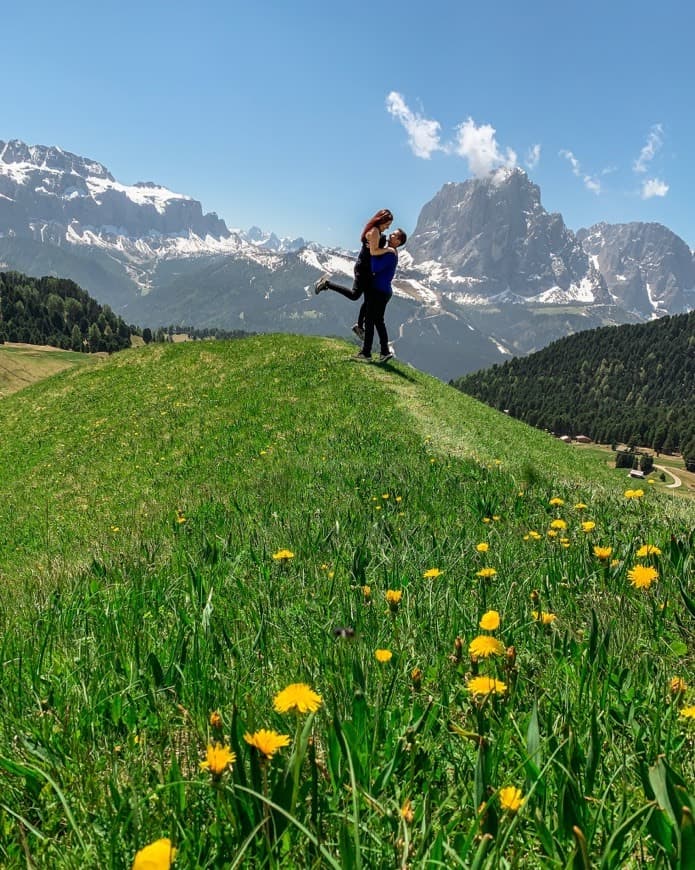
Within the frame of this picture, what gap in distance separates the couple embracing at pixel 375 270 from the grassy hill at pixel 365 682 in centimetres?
1097

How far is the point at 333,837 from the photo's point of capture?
166cm

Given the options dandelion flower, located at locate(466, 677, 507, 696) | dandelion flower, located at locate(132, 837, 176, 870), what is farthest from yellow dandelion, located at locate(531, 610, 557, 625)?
dandelion flower, located at locate(132, 837, 176, 870)

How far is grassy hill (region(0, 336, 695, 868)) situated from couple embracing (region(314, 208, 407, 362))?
10970mm

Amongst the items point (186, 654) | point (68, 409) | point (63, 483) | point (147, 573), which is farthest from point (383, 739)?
point (68, 409)

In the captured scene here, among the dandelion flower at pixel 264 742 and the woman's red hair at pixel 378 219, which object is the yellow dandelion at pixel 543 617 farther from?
the woman's red hair at pixel 378 219

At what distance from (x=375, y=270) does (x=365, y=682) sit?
16.5 metres

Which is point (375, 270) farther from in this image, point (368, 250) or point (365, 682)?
point (365, 682)

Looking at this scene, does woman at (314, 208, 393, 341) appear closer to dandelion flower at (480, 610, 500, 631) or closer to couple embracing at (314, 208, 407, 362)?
couple embracing at (314, 208, 407, 362)

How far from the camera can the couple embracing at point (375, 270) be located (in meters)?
16.8

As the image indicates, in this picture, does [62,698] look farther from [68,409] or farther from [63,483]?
[68,409]

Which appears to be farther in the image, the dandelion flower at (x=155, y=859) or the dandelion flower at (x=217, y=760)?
the dandelion flower at (x=217, y=760)

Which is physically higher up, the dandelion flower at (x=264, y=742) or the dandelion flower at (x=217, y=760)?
the dandelion flower at (x=264, y=742)

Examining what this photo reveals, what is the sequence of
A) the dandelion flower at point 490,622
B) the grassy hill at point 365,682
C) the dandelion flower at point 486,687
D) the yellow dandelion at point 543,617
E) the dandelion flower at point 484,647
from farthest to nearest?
1. the yellow dandelion at point 543,617
2. the dandelion flower at point 490,622
3. the dandelion flower at point 484,647
4. the dandelion flower at point 486,687
5. the grassy hill at point 365,682

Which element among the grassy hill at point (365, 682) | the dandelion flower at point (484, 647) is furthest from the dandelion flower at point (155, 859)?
the dandelion flower at point (484, 647)
